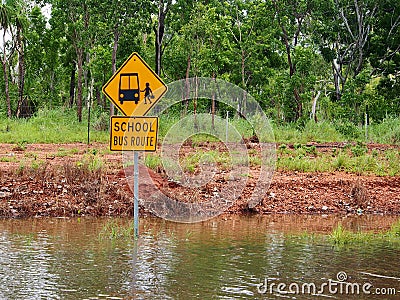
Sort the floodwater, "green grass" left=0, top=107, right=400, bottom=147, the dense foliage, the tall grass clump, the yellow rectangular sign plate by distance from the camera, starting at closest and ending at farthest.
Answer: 1. the floodwater
2. the yellow rectangular sign plate
3. "green grass" left=0, top=107, right=400, bottom=147
4. the tall grass clump
5. the dense foliage

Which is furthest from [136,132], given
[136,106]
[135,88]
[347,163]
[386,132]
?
[386,132]

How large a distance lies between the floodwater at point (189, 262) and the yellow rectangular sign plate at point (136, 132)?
1.53 metres

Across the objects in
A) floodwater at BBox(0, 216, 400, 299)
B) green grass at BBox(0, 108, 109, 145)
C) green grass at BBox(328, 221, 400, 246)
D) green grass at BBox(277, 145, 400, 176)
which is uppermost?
green grass at BBox(0, 108, 109, 145)

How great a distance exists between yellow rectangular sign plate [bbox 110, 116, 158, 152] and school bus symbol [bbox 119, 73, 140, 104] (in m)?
0.36

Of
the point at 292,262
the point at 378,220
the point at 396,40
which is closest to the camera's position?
the point at 292,262

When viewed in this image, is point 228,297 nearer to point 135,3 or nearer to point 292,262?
point 292,262

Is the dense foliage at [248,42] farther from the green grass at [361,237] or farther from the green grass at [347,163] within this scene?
the green grass at [361,237]

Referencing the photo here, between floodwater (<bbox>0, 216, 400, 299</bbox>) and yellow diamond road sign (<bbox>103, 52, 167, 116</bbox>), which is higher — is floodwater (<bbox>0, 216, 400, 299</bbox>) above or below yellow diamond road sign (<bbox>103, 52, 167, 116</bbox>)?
below

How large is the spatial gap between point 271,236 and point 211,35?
51.0 feet

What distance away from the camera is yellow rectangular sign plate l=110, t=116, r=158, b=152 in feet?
34.3

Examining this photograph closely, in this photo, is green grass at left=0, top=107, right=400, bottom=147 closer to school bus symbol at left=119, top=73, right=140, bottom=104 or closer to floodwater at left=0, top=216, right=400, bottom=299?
floodwater at left=0, top=216, right=400, bottom=299

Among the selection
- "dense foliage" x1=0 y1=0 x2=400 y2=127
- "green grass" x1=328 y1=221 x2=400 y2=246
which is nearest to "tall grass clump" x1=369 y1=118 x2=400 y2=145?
"dense foliage" x1=0 y1=0 x2=400 y2=127

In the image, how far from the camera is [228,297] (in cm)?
709

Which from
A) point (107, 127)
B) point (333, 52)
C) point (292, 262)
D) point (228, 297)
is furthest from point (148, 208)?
point (333, 52)
